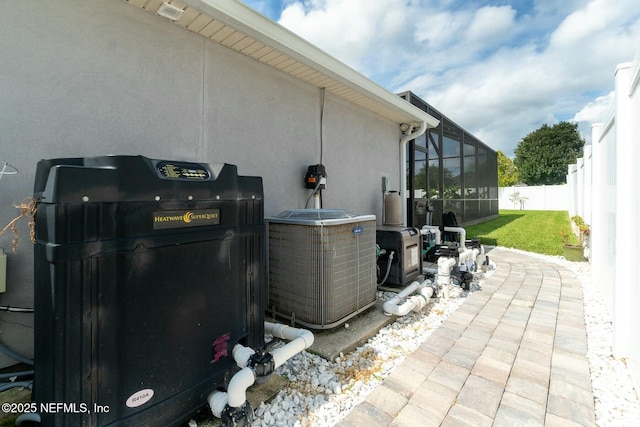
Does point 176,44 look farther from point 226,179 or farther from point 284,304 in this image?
point 284,304

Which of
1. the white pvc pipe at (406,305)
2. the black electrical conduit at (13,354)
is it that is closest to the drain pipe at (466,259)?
the white pvc pipe at (406,305)


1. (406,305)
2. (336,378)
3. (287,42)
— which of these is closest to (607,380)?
(406,305)

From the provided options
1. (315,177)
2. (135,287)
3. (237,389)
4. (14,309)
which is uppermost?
(315,177)

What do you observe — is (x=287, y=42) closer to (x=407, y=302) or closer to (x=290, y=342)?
(x=290, y=342)

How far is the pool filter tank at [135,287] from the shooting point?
1.03 meters

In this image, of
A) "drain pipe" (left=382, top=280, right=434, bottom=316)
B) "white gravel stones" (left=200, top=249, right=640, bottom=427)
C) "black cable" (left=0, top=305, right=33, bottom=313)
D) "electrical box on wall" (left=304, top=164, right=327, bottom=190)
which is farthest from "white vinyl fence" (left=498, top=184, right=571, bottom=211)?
"black cable" (left=0, top=305, right=33, bottom=313)

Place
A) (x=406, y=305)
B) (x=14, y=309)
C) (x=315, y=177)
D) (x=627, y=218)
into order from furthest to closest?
(x=315, y=177)
(x=406, y=305)
(x=627, y=218)
(x=14, y=309)

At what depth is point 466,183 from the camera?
32.0 ft

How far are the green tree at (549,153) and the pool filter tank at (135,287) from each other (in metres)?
39.9

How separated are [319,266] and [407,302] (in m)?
1.13

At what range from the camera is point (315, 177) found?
3445 mm

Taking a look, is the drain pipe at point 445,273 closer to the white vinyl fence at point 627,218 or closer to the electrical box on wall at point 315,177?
the white vinyl fence at point 627,218

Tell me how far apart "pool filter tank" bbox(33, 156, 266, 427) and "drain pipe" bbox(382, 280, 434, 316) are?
161 cm

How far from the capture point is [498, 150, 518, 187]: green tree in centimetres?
3316
